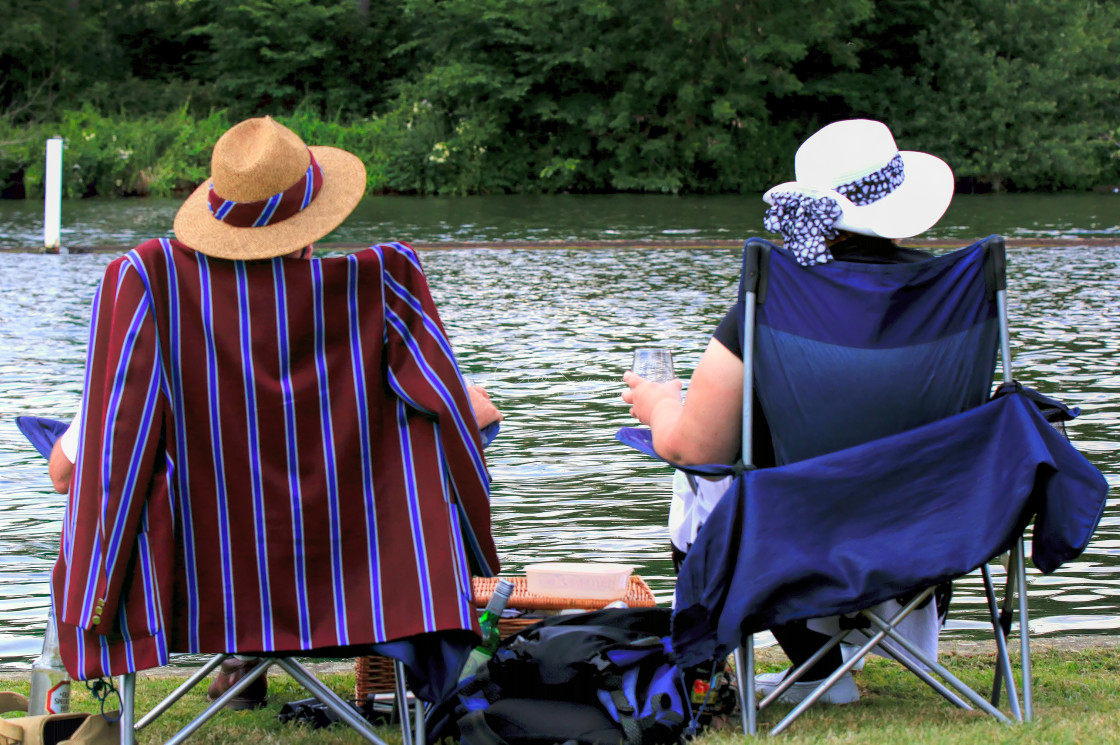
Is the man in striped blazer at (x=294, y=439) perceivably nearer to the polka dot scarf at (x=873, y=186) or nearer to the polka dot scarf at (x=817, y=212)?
the polka dot scarf at (x=817, y=212)

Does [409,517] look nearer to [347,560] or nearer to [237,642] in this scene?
[347,560]

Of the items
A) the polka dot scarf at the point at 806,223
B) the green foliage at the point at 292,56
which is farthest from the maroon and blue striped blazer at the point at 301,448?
the green foliage at the point at 292,56

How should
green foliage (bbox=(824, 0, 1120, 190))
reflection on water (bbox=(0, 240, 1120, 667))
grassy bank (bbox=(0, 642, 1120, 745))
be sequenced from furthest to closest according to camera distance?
green foliage (bbox=(824, 0, 1120, 190)) < reflection on water (bbox=(0, 240, 1120, 667)) < grassy bank (bbox=(0, 642, 1120, 745))

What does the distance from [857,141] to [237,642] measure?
5.71 feet

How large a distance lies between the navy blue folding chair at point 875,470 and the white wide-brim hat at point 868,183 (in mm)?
149

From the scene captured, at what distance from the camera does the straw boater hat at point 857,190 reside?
3105mm

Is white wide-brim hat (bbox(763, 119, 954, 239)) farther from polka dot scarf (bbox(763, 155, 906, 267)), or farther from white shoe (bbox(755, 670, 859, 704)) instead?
white shoe (bbox(755, 670, 859, 704))

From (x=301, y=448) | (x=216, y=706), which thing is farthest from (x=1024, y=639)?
(x=216, y=706)

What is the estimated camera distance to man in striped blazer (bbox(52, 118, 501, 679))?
2.78m

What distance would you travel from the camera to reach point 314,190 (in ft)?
9.74

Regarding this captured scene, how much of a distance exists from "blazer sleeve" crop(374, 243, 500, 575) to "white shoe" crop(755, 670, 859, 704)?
91 cm

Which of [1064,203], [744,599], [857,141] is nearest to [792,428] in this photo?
[744,599]

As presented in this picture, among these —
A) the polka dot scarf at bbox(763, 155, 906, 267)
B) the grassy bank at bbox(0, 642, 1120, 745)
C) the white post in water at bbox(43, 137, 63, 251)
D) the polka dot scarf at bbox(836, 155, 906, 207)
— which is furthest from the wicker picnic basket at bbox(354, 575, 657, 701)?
the white post in water at bbox(43, 137, 63, 251)

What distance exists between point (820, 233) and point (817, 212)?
48 millimetres
